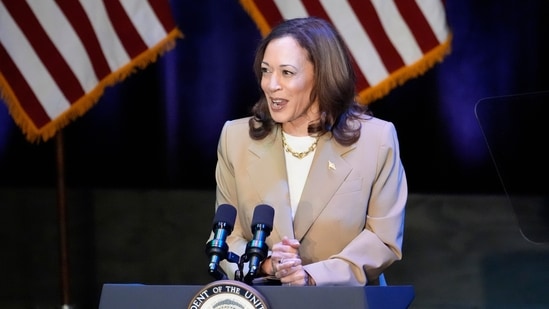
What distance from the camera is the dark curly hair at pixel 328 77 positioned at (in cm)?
295

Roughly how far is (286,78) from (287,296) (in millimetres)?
777

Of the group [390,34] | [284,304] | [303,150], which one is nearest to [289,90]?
[303,150]

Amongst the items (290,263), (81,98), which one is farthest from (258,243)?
(81,98)

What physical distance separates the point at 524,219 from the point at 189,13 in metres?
2.64

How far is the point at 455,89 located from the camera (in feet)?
17.0

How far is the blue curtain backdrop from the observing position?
507cm

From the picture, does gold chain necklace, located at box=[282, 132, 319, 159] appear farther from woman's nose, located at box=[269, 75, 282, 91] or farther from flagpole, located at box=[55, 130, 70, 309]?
flagpole, located at box=[55, 130, 70, 309]

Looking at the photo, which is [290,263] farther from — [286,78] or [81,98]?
[81,98]

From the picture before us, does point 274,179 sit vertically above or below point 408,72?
above

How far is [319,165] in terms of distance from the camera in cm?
301

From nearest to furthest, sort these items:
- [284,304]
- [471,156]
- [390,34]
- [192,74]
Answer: [284,304], [390,34], [471,156], [192,74]

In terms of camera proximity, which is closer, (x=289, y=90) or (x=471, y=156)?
(x=289, y=90)

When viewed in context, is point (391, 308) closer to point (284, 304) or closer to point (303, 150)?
point (284, 304)

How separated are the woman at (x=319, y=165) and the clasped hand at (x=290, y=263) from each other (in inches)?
3.6
